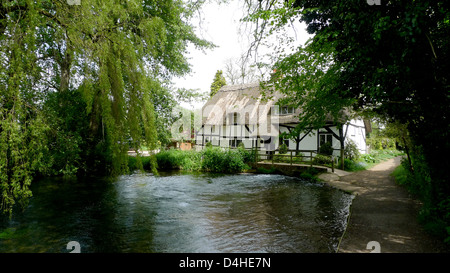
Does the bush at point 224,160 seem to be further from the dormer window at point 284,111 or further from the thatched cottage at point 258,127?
the dormer window at point 284,111

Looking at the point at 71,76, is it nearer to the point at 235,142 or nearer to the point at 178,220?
the point at 178,220

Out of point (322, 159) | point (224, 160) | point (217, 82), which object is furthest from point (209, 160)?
point (217, 82)

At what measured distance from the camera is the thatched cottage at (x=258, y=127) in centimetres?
2012

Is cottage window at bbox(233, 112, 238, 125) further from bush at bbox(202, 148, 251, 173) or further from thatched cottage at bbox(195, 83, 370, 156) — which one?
bush at bbox(202, 148, 251, 173)

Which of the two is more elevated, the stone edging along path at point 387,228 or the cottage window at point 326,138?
the cottage window at point 326,138

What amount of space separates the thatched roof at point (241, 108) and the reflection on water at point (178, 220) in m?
11.1

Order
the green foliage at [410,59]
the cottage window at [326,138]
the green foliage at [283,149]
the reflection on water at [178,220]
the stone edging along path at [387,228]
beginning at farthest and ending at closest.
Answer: the green foliage at [283,149], the cottage window at [326,138], the reflection on water at [178,220], the stone edging along path at [387,228], the green foliage at [410,59]

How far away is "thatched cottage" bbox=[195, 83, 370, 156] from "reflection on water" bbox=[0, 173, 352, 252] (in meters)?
8.52

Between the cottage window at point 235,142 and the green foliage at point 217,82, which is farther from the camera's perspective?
the green foliage at point 217,82

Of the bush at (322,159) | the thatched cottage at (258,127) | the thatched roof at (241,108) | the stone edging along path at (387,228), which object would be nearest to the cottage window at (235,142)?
the thatched cottage at (258,127)

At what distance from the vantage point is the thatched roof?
22.7m
